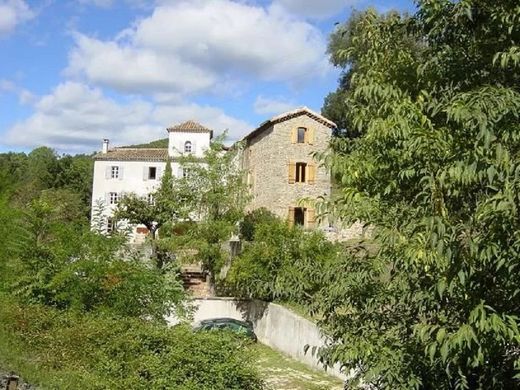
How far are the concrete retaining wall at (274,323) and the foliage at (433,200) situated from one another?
494 inches

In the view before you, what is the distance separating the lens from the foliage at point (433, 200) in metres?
3.33

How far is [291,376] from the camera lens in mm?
18156

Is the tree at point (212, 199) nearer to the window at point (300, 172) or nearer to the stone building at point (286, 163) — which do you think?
the stone building at point (286, 163)

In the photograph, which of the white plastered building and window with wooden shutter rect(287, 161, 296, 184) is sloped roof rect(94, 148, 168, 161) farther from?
window with wooden shutter rect(287, 161, 296, 184)

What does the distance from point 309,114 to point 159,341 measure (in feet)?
99.4

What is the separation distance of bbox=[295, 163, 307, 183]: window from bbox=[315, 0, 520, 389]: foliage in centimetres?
→ 3560

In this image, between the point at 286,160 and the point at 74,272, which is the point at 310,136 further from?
the point at 74,272

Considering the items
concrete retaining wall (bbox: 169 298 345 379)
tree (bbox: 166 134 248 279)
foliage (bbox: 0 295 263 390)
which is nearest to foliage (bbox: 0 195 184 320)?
foliage (bbox: 0 295 263 390)

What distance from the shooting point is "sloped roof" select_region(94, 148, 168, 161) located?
51312 mm

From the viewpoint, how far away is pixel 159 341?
1193cm

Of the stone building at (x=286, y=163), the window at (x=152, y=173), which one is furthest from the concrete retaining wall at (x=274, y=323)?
the window at (x=152, y=173)

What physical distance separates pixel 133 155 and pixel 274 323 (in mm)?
31296

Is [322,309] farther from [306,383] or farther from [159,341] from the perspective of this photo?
[306,383]

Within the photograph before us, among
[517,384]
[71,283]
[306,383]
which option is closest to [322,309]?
[517,384]
